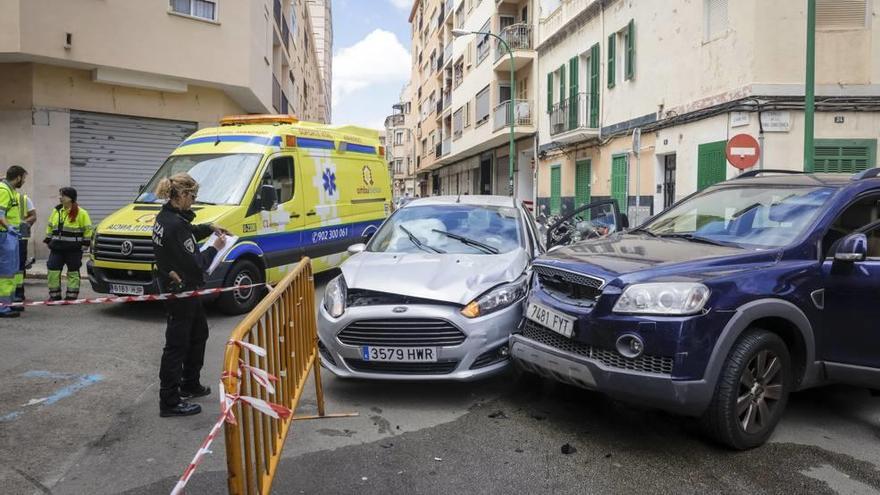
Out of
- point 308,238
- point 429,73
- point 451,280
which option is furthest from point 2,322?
point 429,73

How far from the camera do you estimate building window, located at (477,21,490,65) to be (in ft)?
108

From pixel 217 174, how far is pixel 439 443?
609 centimetres

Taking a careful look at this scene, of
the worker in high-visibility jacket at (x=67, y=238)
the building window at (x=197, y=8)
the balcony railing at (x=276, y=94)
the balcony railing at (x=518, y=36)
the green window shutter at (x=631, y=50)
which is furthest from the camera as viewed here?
the balcony railing at (x=518, y=36)

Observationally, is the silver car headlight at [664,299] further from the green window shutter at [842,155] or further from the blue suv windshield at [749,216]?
the green window shutter at [842,155]

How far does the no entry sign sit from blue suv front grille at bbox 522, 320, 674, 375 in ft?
29.0

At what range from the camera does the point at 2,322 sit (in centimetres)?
800

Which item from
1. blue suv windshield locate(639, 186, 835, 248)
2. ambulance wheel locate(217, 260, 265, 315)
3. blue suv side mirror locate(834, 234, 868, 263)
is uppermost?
blue suv windshield locate(639, 186, 835, 248)

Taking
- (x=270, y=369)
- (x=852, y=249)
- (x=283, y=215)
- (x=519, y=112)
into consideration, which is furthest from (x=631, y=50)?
(x=270, y=369)

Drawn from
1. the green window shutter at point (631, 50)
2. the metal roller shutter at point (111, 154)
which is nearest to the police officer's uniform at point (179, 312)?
the metal roller shutter at point (111, 154)

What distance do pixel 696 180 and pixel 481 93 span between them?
19842mm

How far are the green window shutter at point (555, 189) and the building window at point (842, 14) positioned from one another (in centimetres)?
1229

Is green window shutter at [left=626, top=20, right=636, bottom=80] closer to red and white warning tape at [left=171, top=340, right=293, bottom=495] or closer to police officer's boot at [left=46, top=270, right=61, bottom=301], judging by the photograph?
police officer's boot at [left=46, top=270, right=61, bottom=301]

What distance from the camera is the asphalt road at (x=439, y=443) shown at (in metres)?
3.65

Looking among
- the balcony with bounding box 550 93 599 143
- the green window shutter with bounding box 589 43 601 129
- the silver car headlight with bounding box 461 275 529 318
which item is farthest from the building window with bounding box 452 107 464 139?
the silver car headlight with bounding box 461 275 529 318
